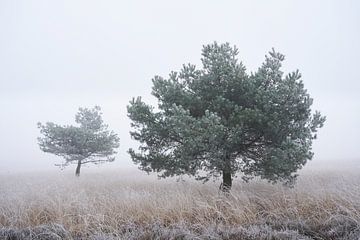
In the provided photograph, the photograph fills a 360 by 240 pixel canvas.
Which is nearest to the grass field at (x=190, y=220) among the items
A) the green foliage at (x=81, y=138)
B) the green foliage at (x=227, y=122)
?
the green foliage at (x=227, y=122)

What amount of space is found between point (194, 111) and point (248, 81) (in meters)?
2.11

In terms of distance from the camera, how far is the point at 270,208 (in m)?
7.53

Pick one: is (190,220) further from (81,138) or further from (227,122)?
(81,138)

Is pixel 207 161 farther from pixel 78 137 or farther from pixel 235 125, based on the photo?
pixel 78 137

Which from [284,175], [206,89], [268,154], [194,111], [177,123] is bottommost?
[284,175]

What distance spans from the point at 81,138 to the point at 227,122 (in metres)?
13.3

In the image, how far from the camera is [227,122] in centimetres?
922

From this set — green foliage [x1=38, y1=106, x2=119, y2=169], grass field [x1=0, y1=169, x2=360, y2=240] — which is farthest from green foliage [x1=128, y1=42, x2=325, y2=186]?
green foliage [x1=38, y1=106, x2=119, y2=169]

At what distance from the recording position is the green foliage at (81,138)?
19.7 metres

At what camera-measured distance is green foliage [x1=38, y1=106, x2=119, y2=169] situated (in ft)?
64.5

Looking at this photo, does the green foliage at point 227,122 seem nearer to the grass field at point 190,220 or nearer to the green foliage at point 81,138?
the grass field at point 190,220

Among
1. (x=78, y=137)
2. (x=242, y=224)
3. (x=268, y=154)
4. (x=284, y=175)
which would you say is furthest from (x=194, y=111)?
(x=78, y=137)

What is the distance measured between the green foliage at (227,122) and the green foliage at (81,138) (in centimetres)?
1061

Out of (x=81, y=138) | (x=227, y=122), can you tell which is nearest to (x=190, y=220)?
(x=227, y=122)
